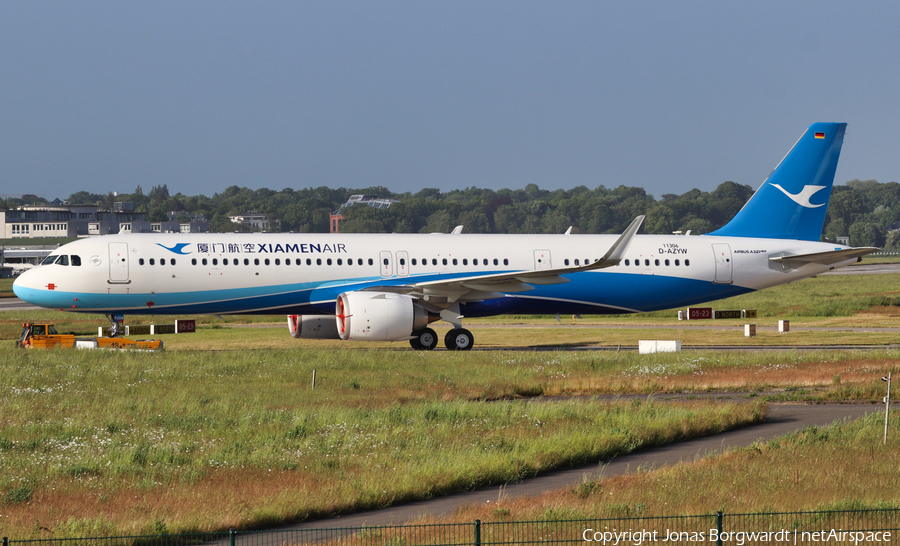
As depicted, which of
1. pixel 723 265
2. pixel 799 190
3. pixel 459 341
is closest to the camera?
pixel 459 341


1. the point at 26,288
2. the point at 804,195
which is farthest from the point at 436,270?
the point at 804,195

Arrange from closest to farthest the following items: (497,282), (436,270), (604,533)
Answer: (604,533), (497,282), (436,270)

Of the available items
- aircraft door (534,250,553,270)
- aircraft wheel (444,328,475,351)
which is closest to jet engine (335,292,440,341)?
aircraft wheel (444,328,475,351)

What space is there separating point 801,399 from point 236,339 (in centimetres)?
2702

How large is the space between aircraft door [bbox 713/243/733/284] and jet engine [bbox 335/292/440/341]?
14366mm

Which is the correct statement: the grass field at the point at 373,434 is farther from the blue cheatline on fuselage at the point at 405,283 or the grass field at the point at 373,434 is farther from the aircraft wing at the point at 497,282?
the blue cheatline on fuselage at the point at 405,283

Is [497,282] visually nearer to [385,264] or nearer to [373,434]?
[385,264]

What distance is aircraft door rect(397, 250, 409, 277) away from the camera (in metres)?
39.0

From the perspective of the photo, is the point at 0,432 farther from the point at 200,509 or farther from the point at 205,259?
the point at 205,259

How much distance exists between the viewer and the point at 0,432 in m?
21.3

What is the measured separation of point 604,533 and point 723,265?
101ft

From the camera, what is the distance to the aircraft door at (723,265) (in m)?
42.4

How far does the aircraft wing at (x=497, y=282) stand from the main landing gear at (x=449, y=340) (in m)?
1.56

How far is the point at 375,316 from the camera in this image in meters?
35.9
